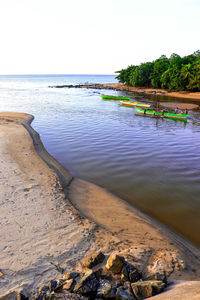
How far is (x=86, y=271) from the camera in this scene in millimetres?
5086

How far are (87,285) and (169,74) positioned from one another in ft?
234

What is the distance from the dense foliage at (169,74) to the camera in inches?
2334

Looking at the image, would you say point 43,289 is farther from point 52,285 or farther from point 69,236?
point 69,236

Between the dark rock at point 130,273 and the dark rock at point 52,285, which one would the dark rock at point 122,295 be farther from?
the dark rock at point 52,285

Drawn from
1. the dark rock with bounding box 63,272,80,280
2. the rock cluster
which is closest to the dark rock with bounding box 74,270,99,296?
the rock cluster

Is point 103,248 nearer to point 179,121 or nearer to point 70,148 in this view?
point 70,148

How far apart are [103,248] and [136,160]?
28.8 feet

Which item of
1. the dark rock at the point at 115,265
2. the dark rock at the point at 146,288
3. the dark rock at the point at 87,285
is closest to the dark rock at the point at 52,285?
the dark rock at the point at 87,285

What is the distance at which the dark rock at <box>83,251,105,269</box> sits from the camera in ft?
17.7

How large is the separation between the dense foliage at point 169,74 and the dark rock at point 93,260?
2428 inches

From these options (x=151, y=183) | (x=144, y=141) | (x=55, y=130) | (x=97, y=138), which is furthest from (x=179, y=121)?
(x=151, y=183)

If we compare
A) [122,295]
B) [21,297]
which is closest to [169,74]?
[122,295]

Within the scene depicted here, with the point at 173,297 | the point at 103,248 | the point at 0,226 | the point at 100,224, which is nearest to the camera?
the point at 173,297

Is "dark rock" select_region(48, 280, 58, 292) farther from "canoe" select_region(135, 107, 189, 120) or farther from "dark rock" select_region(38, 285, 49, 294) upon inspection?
"canoe" select_region(135, 107, 189, 120)
